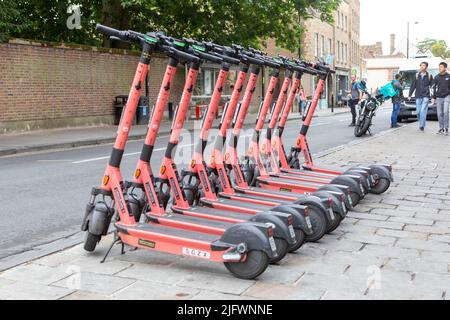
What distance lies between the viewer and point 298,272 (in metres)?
4.43

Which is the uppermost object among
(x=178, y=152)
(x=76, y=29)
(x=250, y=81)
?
(x=76, y=29)

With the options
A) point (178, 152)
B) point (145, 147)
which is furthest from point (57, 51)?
point (145, 147)

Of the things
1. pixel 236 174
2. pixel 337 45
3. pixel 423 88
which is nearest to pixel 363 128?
pixel 423 88

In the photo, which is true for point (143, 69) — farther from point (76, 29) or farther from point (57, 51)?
point (76, 29)

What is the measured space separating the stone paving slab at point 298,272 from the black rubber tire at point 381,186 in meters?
1.23

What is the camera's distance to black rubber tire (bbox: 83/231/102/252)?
4895 mm

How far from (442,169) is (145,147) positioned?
6.50 metres

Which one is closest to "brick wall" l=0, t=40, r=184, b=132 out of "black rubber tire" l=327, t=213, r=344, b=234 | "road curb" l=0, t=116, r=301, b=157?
"road curb" l=0, t=116, r=301, b=157

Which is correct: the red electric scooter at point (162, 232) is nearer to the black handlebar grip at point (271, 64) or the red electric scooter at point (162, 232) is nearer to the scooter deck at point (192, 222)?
the scooter deck at point (192, 222)

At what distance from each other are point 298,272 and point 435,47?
14306cm

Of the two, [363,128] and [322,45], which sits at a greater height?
[322,45]

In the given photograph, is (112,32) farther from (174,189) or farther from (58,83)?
(58,83)

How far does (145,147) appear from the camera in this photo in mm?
5242

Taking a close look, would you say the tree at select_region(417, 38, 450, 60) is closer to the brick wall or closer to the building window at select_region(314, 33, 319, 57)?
the building window at select_region(314, 33, 319, 57)
